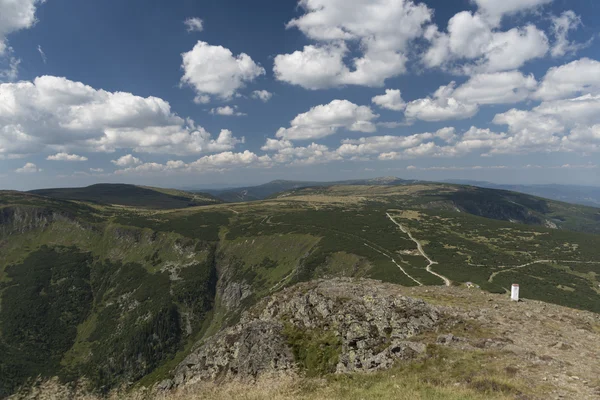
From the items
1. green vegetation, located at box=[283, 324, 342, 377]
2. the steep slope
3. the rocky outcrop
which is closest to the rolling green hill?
the rocky outcrop

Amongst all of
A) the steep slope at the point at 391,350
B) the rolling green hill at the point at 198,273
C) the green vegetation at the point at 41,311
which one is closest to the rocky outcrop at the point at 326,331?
the steep slope at the point at 391,350

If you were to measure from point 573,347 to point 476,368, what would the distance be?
874 cm

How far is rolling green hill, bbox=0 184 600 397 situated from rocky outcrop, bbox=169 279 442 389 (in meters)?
47.3

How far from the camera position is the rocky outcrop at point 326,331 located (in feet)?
89.1

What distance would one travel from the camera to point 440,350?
22656mm

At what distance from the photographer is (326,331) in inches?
1271

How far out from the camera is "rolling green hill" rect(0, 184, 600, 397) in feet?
330

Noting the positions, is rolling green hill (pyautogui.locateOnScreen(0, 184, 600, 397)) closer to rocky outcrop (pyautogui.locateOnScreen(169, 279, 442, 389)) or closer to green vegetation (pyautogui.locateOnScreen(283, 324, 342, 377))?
rocky outcrop (pyautogui.locateOnScreen(169, 279, 442, 389))

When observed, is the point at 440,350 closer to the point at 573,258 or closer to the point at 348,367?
the point at 348,367

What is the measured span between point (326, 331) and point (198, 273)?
136 metres

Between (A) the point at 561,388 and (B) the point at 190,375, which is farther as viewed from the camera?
(B) the point at 190,375

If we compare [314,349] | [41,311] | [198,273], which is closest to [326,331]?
[314,349]

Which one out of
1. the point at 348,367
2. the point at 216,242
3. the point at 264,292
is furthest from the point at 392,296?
the point at 216,242

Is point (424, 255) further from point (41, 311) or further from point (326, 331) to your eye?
point (41, 311)
